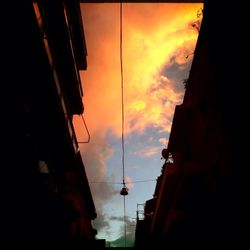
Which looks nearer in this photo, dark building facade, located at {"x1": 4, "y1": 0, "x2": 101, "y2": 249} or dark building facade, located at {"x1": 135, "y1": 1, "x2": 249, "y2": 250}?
dark building facade, located at {"x1": 4, "y1": 0, "x2": 101, "y2": 249}

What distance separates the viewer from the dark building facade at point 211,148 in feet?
30.5

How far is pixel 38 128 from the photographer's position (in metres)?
10.4

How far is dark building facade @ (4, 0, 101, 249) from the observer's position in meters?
7.50

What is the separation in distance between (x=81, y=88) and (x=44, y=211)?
9.64 meters

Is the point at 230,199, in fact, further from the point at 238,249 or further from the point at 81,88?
the point at 81,88

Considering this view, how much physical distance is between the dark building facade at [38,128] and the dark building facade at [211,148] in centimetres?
598

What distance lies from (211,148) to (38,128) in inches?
275

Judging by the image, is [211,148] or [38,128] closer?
[38,128]

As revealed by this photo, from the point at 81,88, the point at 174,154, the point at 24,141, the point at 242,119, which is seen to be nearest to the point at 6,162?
the point at 24,141

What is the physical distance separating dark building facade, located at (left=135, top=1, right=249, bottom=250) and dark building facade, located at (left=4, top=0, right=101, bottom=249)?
598 cm

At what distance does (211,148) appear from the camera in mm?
11820

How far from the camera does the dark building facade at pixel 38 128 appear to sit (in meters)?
7.50

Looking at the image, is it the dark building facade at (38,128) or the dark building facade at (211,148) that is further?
the dark building facade at (211,148)

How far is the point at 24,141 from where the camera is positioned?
26.1 ft
